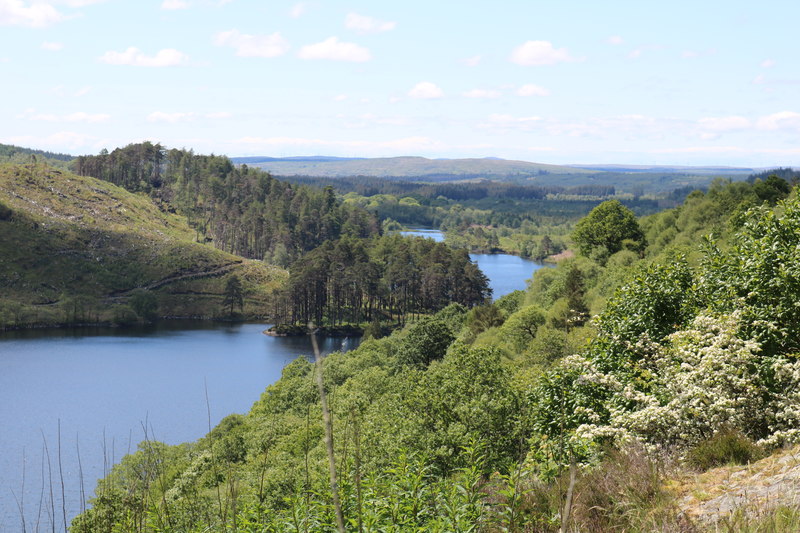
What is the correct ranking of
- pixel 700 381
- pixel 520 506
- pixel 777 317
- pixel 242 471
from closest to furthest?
pixel 520 506
pixel 700 381
pixel 777 317
pixel 242 471

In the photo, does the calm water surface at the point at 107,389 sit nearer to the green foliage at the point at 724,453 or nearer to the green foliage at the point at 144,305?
the green foliage at the point at 144,305

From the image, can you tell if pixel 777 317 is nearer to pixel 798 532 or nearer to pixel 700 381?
pixel 700 381

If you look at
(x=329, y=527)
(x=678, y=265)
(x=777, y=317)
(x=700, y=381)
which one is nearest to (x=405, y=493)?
(x=329, y=527)

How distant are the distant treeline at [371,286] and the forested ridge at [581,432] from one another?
84.1 meters

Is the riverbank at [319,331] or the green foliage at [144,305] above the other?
the green foliage at [144,305]

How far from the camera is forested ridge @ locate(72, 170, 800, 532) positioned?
727cm

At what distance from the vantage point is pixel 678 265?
61.5ft

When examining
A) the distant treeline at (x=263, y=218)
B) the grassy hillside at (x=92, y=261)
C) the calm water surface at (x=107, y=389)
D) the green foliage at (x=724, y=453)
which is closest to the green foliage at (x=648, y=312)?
the green foliage at (x=724, y=453)

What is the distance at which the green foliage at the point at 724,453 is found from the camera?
9.62 m

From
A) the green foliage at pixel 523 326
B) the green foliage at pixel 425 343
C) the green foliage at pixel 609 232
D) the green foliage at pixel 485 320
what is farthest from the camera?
the green foliage at pixel 609 232

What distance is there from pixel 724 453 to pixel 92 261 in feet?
489

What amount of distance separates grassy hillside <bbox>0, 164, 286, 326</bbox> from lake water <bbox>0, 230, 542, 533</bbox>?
10.7 metres

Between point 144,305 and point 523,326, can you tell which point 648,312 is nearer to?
point 523,326

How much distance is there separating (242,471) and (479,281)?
9246 cm
